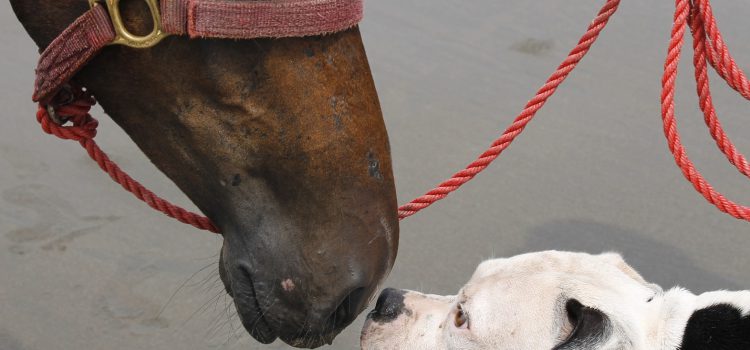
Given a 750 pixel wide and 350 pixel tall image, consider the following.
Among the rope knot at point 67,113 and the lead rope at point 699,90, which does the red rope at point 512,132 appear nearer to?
the lead rope at point 699,90

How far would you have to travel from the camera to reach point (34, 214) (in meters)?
4.14

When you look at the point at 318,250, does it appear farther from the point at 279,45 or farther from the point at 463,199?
the point at 463,199

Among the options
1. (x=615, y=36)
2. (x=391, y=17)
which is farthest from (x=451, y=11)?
(x=615, y=36)

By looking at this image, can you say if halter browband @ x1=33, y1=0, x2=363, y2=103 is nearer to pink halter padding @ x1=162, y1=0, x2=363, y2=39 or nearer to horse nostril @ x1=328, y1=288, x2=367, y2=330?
pink halter padding @ x1=162, y1=0, x2=363, y2=39

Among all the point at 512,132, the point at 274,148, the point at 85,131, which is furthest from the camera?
the point at 512,132

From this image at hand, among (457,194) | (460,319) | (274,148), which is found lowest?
(457,194)

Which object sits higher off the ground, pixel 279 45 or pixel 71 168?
pixel 279 45

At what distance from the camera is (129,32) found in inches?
65.7

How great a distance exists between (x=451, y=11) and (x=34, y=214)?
282 cm

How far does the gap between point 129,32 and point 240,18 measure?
0.22 m

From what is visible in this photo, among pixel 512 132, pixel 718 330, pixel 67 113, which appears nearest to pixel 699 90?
pixel 512 132

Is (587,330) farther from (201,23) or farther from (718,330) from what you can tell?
(201,23)

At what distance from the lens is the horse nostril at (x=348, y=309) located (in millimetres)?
1806

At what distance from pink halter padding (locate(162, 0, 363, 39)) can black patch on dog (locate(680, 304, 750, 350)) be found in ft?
3.32
